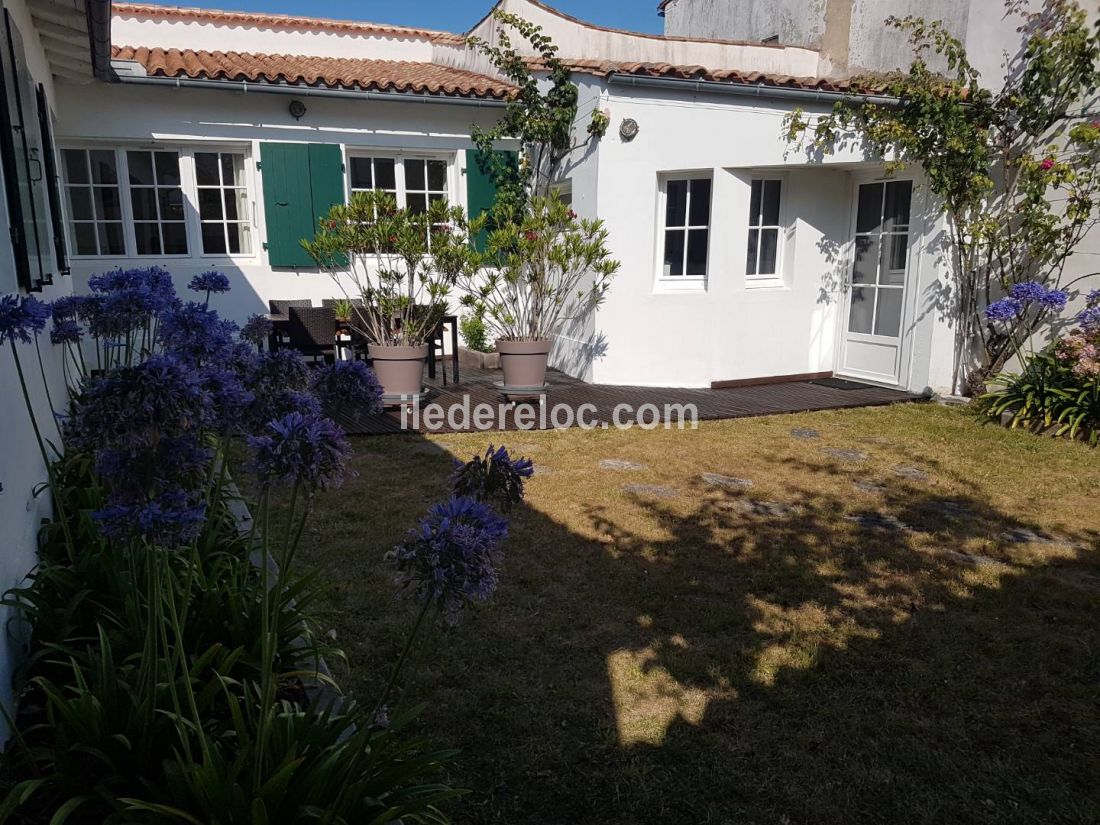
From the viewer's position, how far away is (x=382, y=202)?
746 centimetres

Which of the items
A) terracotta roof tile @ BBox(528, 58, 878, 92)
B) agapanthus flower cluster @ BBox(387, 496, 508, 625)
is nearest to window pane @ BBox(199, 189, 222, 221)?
terracotta roof tile @ BBox(528, 58, 878, 92)

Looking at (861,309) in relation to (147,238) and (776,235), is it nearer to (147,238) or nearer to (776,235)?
(776,235)

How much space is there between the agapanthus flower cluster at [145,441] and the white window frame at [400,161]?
9.24 metres

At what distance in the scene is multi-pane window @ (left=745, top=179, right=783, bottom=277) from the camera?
30.1 ft

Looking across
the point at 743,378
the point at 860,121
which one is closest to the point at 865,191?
the point at 860,121

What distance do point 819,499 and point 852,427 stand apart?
2.34 meters

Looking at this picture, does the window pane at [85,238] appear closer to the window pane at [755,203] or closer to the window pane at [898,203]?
the window pane at [755,203]

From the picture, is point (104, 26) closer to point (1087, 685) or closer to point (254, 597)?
point (254, 597)

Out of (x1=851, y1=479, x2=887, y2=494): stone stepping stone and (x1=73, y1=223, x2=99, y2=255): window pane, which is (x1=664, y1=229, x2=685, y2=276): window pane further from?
(x1=73, y1=223, x2=99, y2=255): window pane

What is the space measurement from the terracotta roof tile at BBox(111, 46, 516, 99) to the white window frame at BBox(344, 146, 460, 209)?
0.87 meters

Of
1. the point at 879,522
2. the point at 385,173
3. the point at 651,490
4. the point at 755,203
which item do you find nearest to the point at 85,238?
the point at 385,173

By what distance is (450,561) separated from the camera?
153cm

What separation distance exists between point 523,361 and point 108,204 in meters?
5.74

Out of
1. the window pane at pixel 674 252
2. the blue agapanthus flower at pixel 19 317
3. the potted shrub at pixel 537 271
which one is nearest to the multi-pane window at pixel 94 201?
the potted shrub at pixel 537 271
